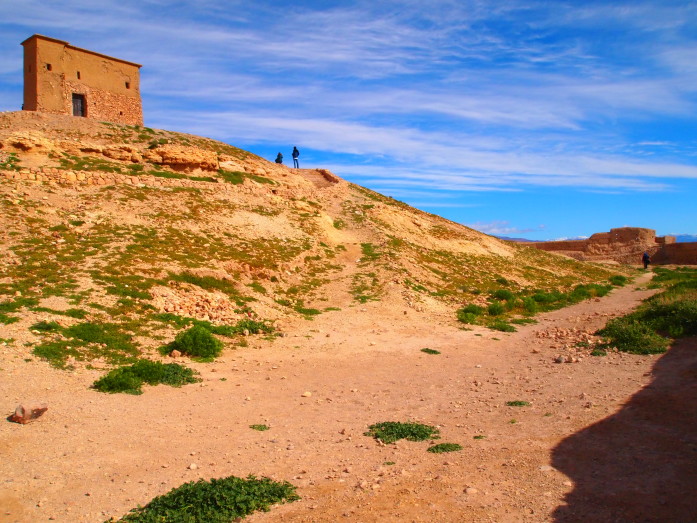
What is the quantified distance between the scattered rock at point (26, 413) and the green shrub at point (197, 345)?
4.06 m

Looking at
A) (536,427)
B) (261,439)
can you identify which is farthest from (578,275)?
(261,439)

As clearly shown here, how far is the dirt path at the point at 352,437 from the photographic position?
546 centimetres

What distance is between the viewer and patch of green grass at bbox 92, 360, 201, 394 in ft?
31.1

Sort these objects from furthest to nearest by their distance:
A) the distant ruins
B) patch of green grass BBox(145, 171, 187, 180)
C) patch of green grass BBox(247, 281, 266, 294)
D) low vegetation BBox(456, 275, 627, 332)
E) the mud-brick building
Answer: the distant ruins → the mud-brick building → patch of green grass BBox(145, 171, 187, 180) → low vegetation BBox(456, 275, 627, 332) → patch of green grass BBox(247, 281, 266, 294)

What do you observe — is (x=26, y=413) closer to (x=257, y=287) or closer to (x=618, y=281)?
(x=257, y=287)

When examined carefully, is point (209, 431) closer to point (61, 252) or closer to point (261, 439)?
point (261, 439)

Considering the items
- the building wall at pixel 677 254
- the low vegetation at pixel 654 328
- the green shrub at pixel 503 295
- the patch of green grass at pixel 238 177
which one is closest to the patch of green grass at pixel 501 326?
the low vegetation at pixel 654 328

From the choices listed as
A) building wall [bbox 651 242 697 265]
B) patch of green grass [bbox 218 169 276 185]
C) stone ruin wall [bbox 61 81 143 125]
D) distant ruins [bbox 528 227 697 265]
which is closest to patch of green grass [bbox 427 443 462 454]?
patch of green grass [bbox 218 169 276 185]

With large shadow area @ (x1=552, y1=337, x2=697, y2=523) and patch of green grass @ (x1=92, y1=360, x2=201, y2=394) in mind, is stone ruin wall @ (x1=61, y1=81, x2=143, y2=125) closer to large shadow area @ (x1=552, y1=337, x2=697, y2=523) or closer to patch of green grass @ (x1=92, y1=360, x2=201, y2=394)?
patch of green grass @ (x1=92, y1=360, x2=201, y2=394)

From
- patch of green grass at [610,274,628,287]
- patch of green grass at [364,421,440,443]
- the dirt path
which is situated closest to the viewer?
the dirt path

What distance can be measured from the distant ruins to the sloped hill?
52.6ft

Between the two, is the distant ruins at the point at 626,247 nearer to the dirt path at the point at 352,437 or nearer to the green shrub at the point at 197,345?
the dirt path at the point at 352,437

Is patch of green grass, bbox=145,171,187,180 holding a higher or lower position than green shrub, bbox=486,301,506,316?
higher

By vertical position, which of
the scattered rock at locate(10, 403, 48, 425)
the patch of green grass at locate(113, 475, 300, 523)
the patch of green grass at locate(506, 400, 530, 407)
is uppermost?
the scattered rock at locate(10, 403, 48, 425)
